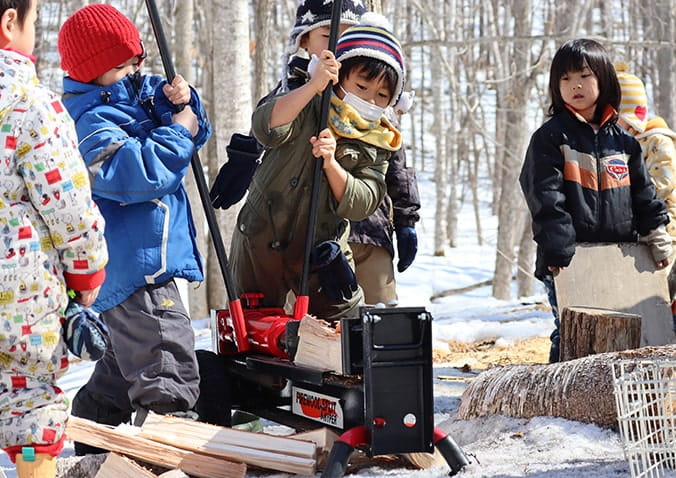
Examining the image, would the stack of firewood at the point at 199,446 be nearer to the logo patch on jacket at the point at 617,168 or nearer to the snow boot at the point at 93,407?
the snow boot at the point at 93,407

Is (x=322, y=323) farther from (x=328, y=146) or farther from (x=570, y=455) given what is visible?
(x=570, y=455)

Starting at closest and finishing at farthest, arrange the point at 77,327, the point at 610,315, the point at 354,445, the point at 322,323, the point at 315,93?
the point at 77,327 → the point at 354,445 → the point at 322,323 → the point at 315,93 → the point at 610,315

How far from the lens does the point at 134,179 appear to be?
137 inches

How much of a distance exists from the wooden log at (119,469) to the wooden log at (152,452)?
122 mm

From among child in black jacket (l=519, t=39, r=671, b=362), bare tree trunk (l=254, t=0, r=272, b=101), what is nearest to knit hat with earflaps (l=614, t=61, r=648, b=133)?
child in black jacket (l=519, t=39, r=671, b=362)

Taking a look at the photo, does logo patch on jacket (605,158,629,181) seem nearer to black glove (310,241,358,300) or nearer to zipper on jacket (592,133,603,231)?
zipper on jacket (592,133,603,231)

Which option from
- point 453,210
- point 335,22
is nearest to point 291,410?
point 335,22

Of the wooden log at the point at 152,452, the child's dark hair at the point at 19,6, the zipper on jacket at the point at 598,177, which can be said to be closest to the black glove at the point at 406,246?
the zipper on jacket at the point at 598,177

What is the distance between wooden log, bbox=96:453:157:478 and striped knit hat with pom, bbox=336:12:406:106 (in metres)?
1.82

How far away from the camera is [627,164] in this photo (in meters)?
5.21

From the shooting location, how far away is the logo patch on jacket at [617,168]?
5137 mm

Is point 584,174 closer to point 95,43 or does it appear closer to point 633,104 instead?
point 633,104

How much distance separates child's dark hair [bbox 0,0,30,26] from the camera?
9.24 feet

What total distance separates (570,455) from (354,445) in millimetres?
880
